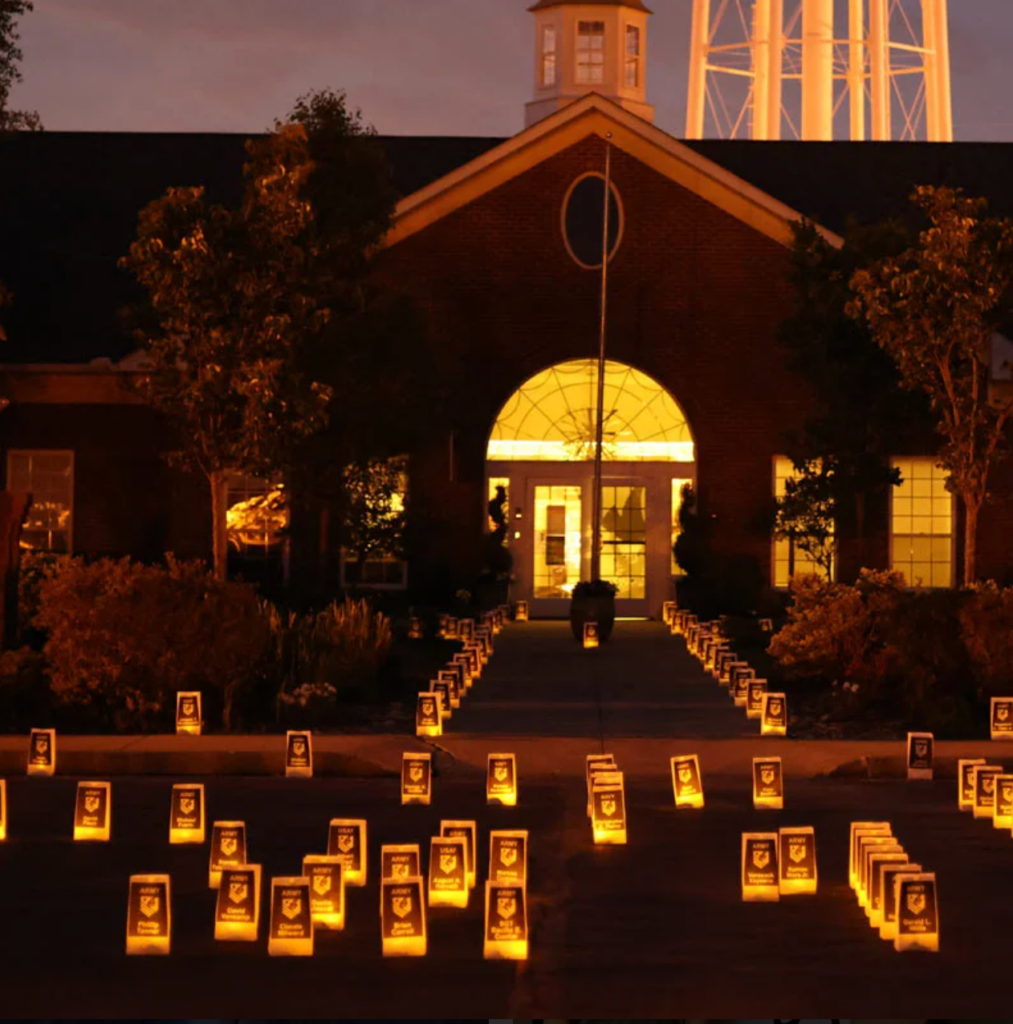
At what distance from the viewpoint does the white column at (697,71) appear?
158ft

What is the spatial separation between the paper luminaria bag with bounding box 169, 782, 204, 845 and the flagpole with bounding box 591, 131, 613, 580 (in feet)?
50.6

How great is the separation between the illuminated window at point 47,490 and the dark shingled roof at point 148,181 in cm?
213

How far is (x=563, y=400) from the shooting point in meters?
31.0

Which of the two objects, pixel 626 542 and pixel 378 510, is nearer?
pixel 378 510

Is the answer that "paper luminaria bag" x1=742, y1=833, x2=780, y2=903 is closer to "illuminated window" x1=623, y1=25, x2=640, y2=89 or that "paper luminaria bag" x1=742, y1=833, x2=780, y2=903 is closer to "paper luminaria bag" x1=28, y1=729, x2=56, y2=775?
"paper luminaria bag" x1=28, y1=729, x2=56, y2=775

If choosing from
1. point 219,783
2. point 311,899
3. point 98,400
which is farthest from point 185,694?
point 98,400

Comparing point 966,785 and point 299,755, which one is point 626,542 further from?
point 966,785

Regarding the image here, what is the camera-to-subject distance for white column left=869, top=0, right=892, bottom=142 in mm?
45969

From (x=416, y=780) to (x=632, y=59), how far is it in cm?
2490

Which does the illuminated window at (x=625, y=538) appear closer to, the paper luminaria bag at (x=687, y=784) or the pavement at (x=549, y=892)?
the pavement at (x=549, y=892)

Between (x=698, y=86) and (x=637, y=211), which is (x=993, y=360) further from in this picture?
(x=698, y=86)

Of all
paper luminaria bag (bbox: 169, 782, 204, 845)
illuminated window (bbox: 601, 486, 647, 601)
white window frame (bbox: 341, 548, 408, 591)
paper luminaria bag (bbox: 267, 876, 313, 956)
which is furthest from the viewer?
illuminated window (bbox: 601, 486, 647, 601)

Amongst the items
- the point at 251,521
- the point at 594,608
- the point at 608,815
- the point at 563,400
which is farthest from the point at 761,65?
the point at 608,815

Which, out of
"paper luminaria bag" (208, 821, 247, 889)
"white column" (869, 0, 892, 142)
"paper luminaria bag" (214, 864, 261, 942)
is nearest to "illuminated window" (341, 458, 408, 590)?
"paper luminaria bag" (208, 821, 247, 889)
